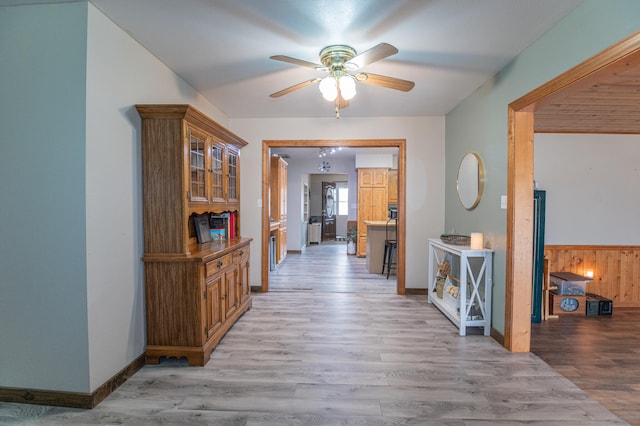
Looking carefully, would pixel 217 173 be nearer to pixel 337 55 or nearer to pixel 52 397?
pixel 337 55

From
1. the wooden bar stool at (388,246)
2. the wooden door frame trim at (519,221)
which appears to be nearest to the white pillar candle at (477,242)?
the wooden door frame trim at (519,221)

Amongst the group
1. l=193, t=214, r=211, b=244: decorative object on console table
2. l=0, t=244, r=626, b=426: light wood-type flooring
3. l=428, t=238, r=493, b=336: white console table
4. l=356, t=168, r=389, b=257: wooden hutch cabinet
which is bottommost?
l=0, t=244, r=626, b=426: light wood-type flooring

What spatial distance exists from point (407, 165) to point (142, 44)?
11.1ft

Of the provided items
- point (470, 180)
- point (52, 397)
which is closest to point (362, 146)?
point (470, 180)

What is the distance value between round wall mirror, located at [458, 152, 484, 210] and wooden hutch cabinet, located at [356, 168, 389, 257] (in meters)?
4.08

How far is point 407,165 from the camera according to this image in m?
4.50

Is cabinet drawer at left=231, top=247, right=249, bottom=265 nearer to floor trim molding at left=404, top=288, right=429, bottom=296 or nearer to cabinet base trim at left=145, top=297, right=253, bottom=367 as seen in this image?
cabinet base trim at left=145, top=297, right=253, bottom=367

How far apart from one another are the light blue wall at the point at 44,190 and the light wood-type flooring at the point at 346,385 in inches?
17.3

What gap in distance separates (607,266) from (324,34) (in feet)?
15.3

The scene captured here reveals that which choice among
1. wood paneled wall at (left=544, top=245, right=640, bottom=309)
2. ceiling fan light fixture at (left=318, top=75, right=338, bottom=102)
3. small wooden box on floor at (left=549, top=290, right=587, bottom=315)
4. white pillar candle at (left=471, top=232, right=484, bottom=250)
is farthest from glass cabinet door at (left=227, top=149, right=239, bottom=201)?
wood paneled wall at (left=544, top=245, right=640, bottom=309)

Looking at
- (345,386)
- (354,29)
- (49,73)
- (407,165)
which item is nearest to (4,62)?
(49,73)

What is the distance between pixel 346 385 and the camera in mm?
2236

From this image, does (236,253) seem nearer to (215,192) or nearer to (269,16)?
(215,192)

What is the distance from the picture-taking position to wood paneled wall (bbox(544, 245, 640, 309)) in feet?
13.7
